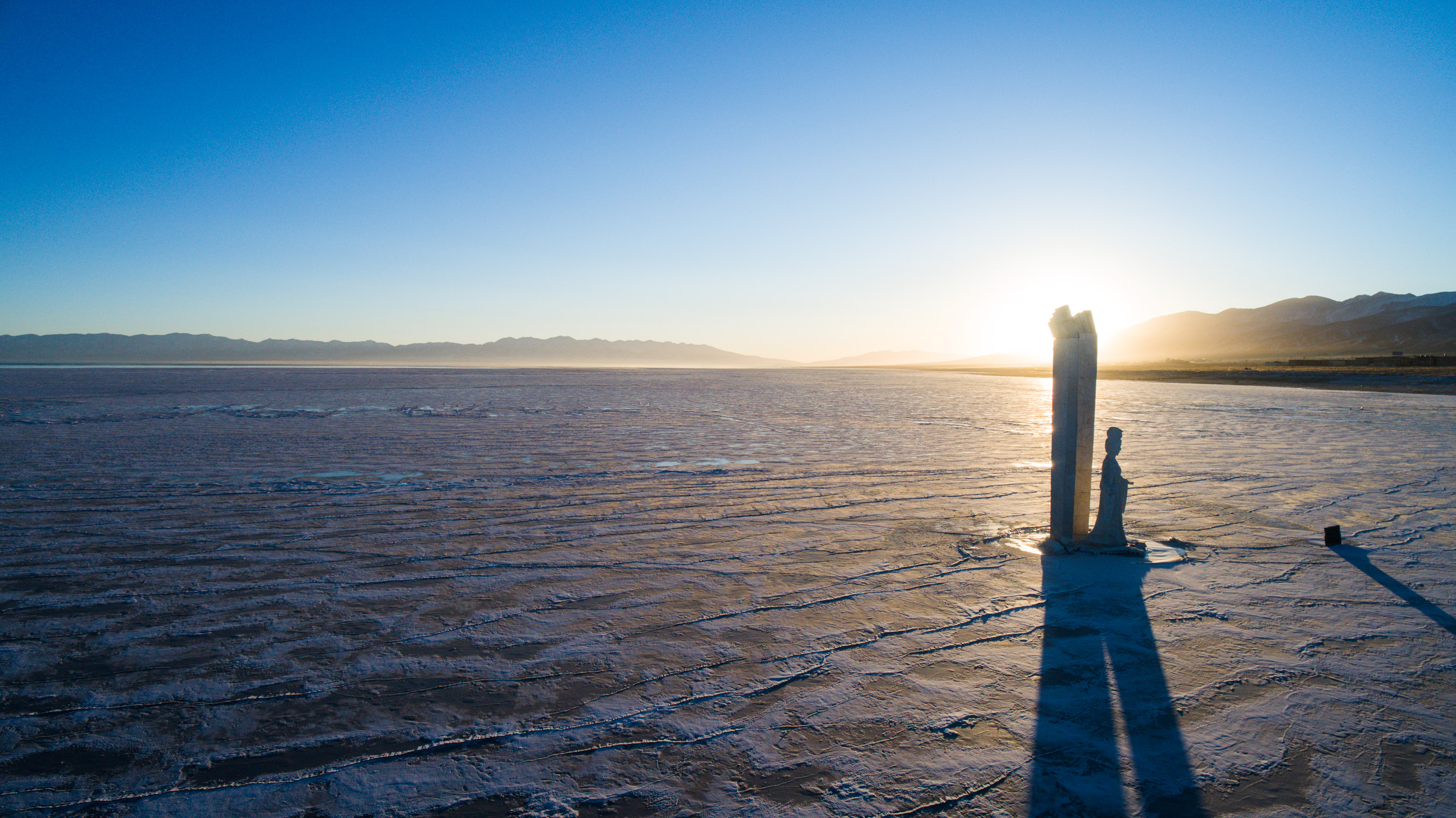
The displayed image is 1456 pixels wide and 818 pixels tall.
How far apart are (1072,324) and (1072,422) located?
78 cm

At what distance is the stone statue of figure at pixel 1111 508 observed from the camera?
16.3 feet

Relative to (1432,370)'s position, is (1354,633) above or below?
below

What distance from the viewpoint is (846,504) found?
659 centimetres

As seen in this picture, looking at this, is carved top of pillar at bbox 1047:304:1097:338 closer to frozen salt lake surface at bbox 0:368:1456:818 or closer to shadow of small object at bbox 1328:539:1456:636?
frozen salt lake surface at bbox 0:368:1456:818

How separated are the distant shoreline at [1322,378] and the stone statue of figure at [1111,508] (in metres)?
26.9

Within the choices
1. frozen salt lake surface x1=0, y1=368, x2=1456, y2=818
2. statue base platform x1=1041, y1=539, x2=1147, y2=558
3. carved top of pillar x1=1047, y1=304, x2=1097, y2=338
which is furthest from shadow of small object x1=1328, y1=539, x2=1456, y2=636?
carved top of pillar x1=1047, y1=304, x2=1097, y2=338

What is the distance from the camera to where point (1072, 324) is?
5070mm

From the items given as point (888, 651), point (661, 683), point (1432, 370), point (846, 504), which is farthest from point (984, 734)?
point (1432, 370)

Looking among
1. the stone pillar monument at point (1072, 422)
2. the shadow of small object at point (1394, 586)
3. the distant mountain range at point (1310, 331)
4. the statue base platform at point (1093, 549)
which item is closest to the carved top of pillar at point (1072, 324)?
the stone pillar monument at point (1072, 422)

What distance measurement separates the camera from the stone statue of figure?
16.3 feet

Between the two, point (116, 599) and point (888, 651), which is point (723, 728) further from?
point (116, 599)

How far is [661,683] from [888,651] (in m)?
1.20

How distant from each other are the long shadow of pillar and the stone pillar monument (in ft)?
3.46

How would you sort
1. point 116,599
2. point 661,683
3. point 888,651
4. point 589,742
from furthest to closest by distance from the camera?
point 116,599 < point 888,651 < point 661,683 < point 589,742
